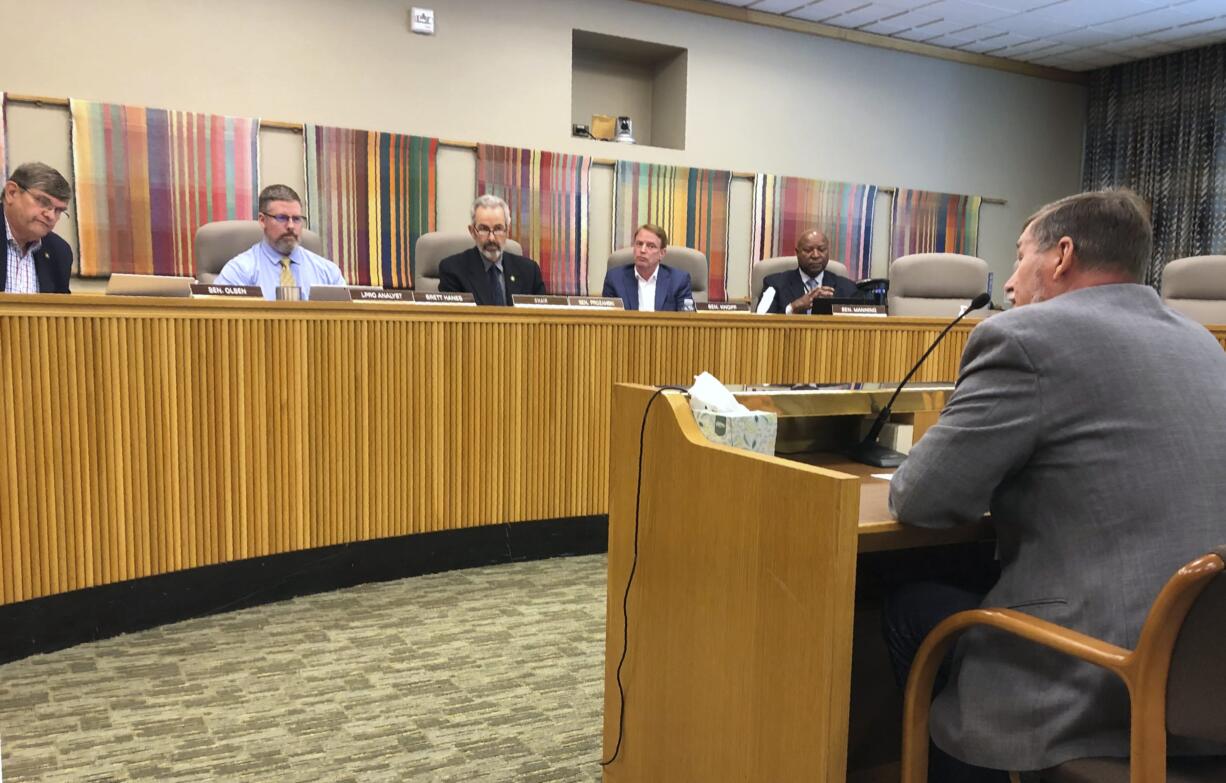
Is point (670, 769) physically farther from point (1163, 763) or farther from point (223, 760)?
point (223, 760)

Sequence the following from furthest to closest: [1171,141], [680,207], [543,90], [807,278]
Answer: [1171,141]
[680,207]
[543,90]
[807,278]

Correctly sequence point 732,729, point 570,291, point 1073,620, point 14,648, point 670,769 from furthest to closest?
point 570,291
point 14,648
point 670,769
point 732,729
point 1073,620

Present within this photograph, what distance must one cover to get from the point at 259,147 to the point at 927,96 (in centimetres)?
490

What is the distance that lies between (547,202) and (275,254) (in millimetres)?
2226

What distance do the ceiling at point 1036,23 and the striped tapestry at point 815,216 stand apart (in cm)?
112

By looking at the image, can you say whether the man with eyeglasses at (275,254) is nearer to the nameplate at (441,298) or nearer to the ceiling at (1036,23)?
the nameplate at (441,298)

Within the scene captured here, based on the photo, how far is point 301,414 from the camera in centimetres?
277

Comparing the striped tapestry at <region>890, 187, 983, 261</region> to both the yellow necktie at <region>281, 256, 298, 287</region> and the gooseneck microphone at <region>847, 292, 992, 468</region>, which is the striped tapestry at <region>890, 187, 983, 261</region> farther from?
the gooseneck microphone at <region>847, 292, 992, 468</region>

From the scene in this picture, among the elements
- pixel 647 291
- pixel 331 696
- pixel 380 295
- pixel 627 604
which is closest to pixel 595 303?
pixel 380 295

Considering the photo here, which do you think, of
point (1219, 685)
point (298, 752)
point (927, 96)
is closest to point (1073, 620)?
point (1219, 685)

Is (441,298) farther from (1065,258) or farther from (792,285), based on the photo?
(792,285)

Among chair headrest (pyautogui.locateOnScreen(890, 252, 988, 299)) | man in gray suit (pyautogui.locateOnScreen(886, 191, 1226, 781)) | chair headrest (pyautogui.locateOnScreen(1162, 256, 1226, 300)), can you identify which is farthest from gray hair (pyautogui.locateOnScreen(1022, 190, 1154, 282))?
chair headrest (pyautogui.locateOnScreen(1162, 256, 1226, 300))

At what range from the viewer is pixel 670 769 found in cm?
156

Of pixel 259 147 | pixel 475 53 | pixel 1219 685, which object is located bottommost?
pixel 1219 685
